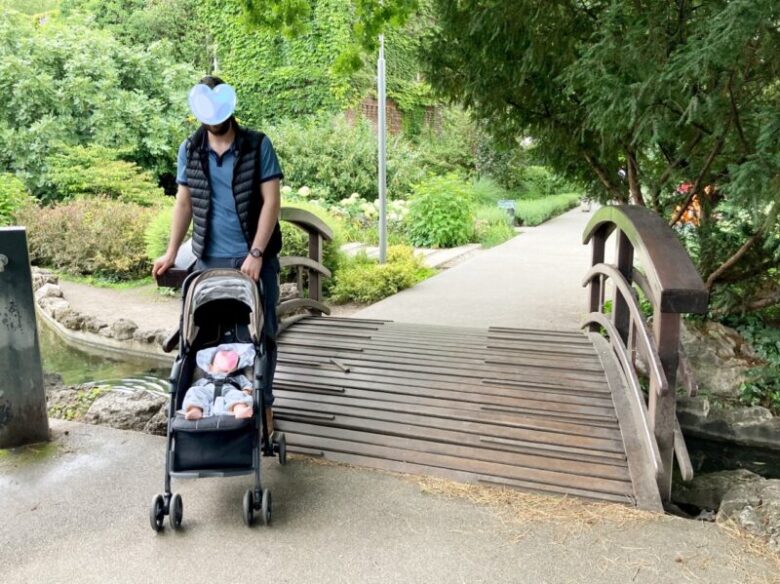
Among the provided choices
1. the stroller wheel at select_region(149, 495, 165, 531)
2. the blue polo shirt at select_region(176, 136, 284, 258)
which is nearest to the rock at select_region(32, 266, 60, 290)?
the blue polo shirt at select_region(176, 136, 284, 258)

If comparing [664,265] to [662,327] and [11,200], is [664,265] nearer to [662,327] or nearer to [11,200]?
[662,327]

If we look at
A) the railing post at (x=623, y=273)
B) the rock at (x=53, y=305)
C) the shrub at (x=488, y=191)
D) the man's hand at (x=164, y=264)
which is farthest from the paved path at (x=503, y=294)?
the shrub at (x=488, y=191)

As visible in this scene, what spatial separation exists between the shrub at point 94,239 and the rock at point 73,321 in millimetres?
2633

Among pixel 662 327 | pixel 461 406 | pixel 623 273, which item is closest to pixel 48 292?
pixel 461 406

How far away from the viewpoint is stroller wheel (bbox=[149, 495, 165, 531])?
3049mm

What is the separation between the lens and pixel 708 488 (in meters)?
4.66

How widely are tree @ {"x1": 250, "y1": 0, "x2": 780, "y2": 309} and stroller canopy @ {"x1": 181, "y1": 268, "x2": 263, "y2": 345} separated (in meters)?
2.55

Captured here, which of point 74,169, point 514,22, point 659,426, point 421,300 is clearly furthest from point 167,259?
point 74,169

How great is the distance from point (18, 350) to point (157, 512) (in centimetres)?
157

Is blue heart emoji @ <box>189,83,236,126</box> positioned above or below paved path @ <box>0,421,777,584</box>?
above

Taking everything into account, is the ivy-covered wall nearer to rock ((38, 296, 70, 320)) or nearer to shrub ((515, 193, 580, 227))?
shrub ((515, 193, 580, 227))

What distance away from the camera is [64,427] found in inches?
170

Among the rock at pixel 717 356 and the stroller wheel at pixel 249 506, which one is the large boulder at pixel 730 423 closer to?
the rock at pixel 717 356

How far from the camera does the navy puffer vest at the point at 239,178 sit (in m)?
3.63
